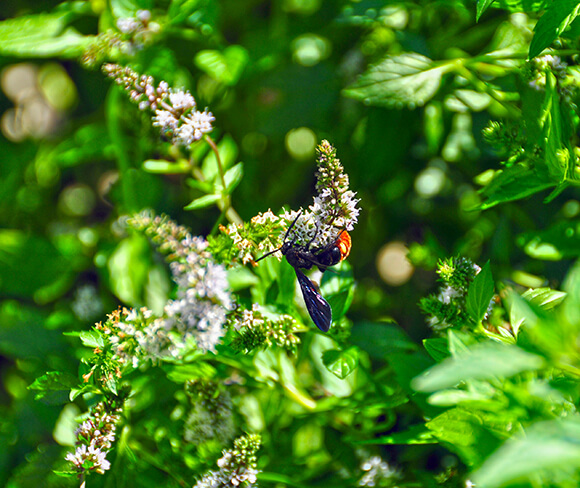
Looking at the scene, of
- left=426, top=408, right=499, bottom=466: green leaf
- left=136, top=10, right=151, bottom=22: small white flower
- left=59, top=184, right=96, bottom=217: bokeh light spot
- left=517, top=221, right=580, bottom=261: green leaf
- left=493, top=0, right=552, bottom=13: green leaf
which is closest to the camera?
left=426, top=408, right=499, bottom=466: green leaf

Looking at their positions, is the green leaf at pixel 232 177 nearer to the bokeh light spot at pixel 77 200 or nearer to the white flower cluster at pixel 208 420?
the white flower cluster at pixel 208 420

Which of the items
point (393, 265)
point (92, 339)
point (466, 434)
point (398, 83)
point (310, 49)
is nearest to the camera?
point (466, 434)

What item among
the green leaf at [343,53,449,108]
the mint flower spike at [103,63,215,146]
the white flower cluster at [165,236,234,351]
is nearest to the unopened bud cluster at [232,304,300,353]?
the white flower cluster at [165,236,234,351]

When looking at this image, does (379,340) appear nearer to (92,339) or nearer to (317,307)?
(317,307)

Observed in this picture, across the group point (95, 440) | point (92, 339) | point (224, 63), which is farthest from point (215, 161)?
point (95, 440)

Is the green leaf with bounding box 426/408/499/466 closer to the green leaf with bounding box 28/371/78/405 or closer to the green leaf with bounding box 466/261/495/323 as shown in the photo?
the green leaf with bounding box 466/261/495/323
